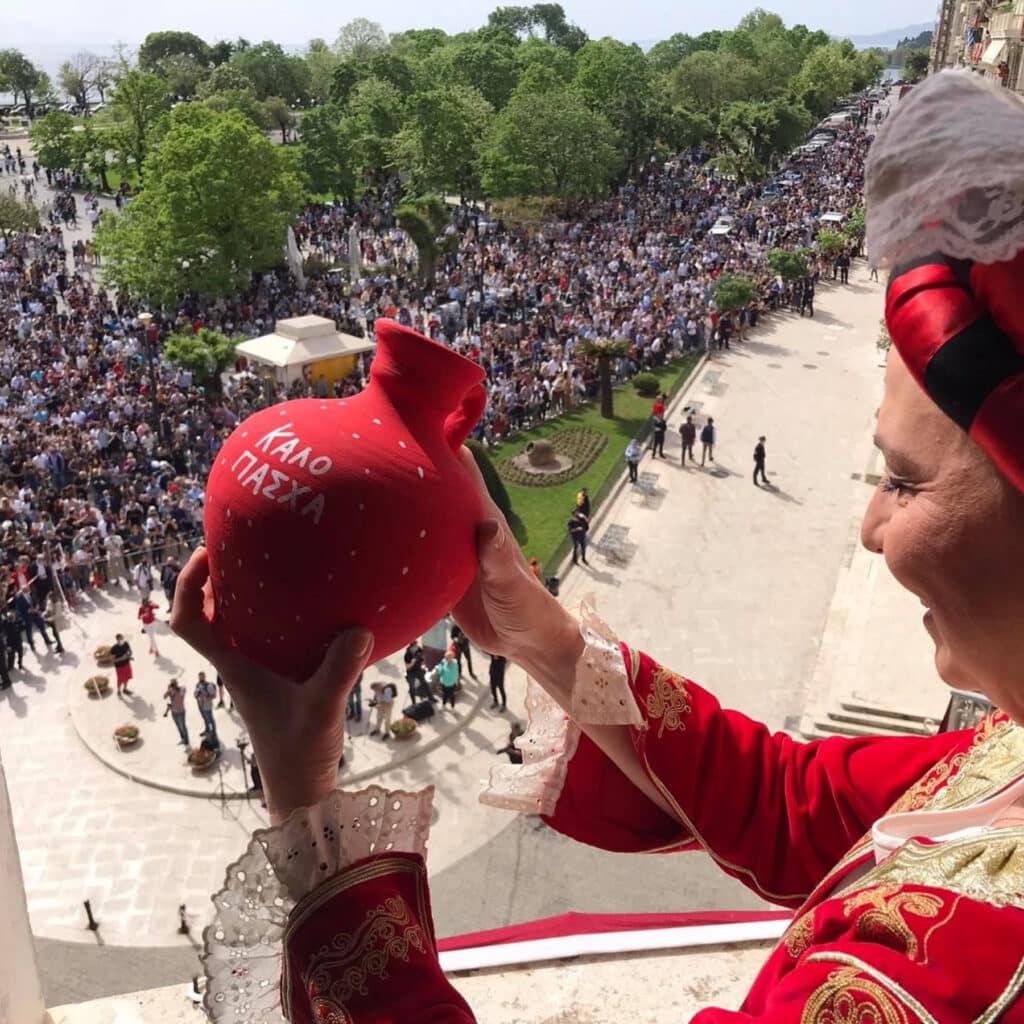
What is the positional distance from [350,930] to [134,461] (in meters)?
15.5

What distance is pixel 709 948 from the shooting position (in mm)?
4680

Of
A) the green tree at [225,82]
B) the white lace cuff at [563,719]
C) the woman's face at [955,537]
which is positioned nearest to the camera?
the woman's face at [955,537]

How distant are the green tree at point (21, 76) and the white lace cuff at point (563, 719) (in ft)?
255

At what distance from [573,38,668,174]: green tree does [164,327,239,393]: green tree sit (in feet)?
95.9

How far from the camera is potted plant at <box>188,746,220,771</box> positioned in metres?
10.6

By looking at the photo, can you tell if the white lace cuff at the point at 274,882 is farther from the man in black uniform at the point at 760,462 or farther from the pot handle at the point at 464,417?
the man in black uniform at the point at 760,462

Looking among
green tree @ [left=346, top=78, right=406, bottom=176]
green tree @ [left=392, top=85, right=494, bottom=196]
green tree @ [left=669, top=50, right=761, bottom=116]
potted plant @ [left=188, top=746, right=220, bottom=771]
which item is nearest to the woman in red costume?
potted plant @ [left=188, top=746, right=220, bottom=771]

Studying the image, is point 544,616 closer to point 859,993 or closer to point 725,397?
point 859,993

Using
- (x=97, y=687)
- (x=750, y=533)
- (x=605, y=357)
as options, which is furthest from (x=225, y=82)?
(x=97, y=687)

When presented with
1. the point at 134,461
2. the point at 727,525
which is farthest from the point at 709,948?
the point at 134,461

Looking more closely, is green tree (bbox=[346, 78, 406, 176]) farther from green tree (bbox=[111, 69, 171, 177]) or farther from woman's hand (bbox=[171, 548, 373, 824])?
woman's hand (bbox=[171, 548, 373, 824])

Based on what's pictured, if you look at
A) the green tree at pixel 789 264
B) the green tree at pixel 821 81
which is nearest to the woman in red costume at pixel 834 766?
the green tree at pixel 789 264

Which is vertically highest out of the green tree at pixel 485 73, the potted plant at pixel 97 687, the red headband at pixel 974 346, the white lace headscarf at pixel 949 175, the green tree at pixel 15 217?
the green tree at pixel 485 73

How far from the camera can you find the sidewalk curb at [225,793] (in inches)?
408
